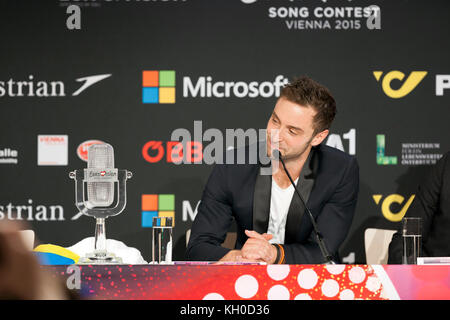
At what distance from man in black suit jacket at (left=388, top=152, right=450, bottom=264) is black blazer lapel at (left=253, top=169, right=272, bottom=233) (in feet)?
2.08

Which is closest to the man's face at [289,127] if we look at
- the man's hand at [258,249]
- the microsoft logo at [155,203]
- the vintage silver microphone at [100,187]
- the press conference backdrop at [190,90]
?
the man's hand at [258,249]

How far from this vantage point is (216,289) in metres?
1.14

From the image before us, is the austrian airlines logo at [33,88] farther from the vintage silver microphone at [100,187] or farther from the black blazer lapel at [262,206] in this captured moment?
the vintage silver microphone at [100,187]

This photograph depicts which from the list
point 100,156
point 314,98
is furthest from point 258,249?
point 314,98

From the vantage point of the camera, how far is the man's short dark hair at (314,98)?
2379 mm

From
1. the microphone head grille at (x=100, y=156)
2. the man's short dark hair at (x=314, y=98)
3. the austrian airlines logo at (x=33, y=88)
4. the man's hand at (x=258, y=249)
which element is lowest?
the man's hand at (x=258, y=249)

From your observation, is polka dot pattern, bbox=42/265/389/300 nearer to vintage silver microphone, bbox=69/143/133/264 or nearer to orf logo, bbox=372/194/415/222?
vintage silver microphone, bbox=69/143/133/264

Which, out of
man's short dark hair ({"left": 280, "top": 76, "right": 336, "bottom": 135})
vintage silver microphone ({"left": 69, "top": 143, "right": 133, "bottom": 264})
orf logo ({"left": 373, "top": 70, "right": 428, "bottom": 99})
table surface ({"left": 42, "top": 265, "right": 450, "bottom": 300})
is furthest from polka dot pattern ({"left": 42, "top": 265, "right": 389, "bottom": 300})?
orf logo ({"left": 373, "top": 70, "right": 428, "bottom": 99})

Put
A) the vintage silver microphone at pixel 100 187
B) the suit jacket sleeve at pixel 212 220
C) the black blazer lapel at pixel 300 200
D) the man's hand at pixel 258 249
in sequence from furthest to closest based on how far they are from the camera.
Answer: the black blazer lapel at pixel 300 200, the suit jacket sleeve at pixel 212 220, the man's hand at pixel 258 249, the vintage silver microphone at pixel 100 187

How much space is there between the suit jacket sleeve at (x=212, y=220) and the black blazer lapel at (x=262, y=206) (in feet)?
0.41

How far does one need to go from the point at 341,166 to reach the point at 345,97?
111 cm
